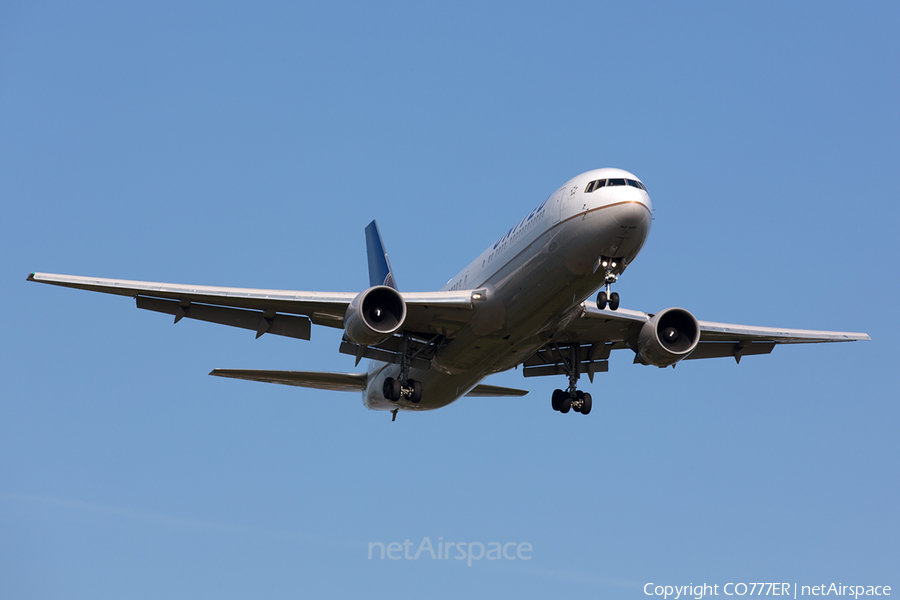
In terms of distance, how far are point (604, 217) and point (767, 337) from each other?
10652 mm

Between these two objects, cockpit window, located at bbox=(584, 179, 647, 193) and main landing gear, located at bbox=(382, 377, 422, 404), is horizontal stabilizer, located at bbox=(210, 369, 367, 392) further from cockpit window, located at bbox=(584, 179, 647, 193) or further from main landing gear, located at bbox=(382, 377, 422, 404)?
cockpit window, located at bbox=(584, 179, 647, 193)

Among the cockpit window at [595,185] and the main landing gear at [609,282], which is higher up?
the cockpit window at [595,185]

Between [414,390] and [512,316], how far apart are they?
4.80m

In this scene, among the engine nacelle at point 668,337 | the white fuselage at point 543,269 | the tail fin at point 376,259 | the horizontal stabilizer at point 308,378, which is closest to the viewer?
the white fuselage at point 543,269

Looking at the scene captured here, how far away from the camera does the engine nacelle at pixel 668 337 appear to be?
26.7 m

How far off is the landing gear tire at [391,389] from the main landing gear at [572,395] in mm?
5394

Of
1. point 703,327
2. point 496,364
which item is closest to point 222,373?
point 496,364

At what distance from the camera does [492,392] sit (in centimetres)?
3359

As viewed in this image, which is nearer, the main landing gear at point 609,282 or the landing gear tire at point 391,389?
the main landing gear at point 609,282

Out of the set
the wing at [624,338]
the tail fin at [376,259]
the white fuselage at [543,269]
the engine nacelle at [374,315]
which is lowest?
the engine nacelle at [374,315]

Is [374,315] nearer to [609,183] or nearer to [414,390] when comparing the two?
[414,390]

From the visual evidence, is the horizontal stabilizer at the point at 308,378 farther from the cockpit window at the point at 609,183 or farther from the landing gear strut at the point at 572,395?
the cockpit window at the point at 609,183

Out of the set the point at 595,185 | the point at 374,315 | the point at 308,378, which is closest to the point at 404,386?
the point at 374,315

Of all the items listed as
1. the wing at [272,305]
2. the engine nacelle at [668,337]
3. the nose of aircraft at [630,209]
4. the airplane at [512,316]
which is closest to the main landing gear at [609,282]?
the airplane at [512,316]
